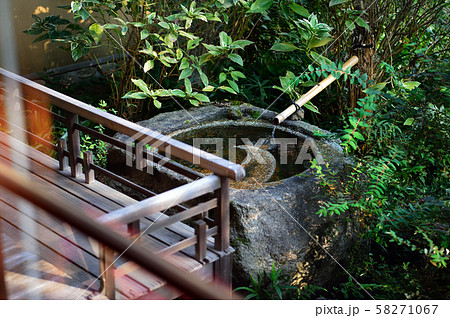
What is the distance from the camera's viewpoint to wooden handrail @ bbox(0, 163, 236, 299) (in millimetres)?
1003

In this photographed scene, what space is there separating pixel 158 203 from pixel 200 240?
432mm

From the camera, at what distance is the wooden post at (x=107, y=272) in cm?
243

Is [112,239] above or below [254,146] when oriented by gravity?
above

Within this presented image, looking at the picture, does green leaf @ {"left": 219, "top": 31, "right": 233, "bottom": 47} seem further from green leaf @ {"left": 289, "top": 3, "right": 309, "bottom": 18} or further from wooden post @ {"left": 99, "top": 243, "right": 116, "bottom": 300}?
wooden post @ {"left": 99, "top": 243, "right": 116, "bottom": 300}

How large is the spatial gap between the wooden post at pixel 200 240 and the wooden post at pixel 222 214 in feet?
0.43

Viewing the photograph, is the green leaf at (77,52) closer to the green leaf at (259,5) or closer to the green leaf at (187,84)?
the green leaf at (187,84)

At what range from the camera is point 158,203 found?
8.55 feet

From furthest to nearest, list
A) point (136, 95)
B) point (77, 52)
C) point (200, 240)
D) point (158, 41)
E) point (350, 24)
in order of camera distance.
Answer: point (158, 41) < point (77, 52) < point (350, 24) < point (136, 95) < point (200, 240)

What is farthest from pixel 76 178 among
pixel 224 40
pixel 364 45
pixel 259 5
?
pixel 364 45

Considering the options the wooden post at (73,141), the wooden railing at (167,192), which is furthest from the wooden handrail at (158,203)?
the wooden post at (73,141)

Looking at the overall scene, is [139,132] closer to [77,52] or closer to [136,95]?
[136,95]
